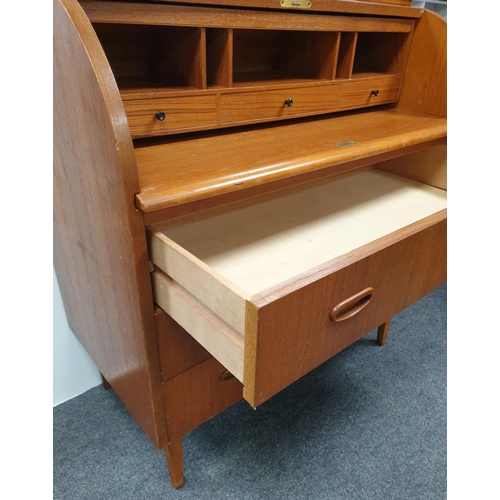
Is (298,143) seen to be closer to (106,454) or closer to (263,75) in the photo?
(263,75)

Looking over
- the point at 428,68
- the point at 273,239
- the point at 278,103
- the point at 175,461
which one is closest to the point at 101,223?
the point at 273,239

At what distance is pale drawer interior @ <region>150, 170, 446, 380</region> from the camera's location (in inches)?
20.7

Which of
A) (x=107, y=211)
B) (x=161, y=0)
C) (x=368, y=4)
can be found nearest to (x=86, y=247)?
(x=107, y=211)

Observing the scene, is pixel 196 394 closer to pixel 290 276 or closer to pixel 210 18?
pixel 290 276

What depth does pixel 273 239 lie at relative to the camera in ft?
2.56

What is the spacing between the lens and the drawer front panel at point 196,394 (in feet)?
2.47

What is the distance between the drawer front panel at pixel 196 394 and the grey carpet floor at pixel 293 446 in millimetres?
207

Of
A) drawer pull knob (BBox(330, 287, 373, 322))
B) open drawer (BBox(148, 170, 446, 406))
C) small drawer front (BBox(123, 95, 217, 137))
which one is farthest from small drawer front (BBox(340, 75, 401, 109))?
drawer pull knob (BBox(330, 287, 373, 322))

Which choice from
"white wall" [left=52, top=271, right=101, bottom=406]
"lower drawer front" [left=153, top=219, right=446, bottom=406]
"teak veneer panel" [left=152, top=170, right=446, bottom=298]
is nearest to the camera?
"lower drawer front" [left=153, top=219, right=446, bottom=406]

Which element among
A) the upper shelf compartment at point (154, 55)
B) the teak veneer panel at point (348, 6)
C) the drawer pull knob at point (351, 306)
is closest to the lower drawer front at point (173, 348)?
the drawer pull knob at point (351, 306)

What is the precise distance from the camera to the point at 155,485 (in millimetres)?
914

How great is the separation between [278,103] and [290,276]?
0.37 meters

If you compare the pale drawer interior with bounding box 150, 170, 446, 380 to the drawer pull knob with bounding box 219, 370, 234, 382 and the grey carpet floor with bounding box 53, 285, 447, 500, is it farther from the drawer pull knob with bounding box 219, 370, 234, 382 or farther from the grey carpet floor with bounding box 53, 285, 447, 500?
the grey carpet floor with bounding box 53, 285, 447, 500

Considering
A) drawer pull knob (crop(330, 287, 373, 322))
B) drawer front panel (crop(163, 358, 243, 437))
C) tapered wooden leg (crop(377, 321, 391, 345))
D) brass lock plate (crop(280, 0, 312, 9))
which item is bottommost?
tapered wooden leg (crop(377, 321, 391, 345))
